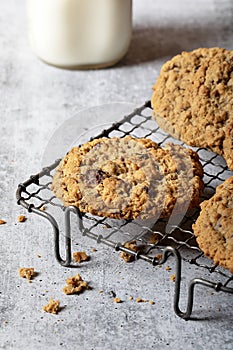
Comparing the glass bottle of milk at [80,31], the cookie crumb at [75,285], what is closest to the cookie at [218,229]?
the cookie crumb at [75,285]

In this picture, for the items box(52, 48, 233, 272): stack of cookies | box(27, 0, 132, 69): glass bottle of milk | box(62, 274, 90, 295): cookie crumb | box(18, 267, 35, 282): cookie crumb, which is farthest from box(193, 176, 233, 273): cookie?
box(27, 0, 132, 69): glass bottle of milk

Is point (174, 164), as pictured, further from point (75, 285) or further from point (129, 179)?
point (75, 285)

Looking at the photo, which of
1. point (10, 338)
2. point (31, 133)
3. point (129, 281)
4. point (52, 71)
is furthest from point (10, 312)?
point (52, 71)

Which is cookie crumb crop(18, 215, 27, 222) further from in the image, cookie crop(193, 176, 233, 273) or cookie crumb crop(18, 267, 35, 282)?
cookie crop(193, 176, 233, 273)

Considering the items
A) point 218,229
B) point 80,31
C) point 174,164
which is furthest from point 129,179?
point 80,31

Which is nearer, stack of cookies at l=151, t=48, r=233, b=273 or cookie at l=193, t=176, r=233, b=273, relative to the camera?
cookie at l=193, t=176, r=233, b=273
